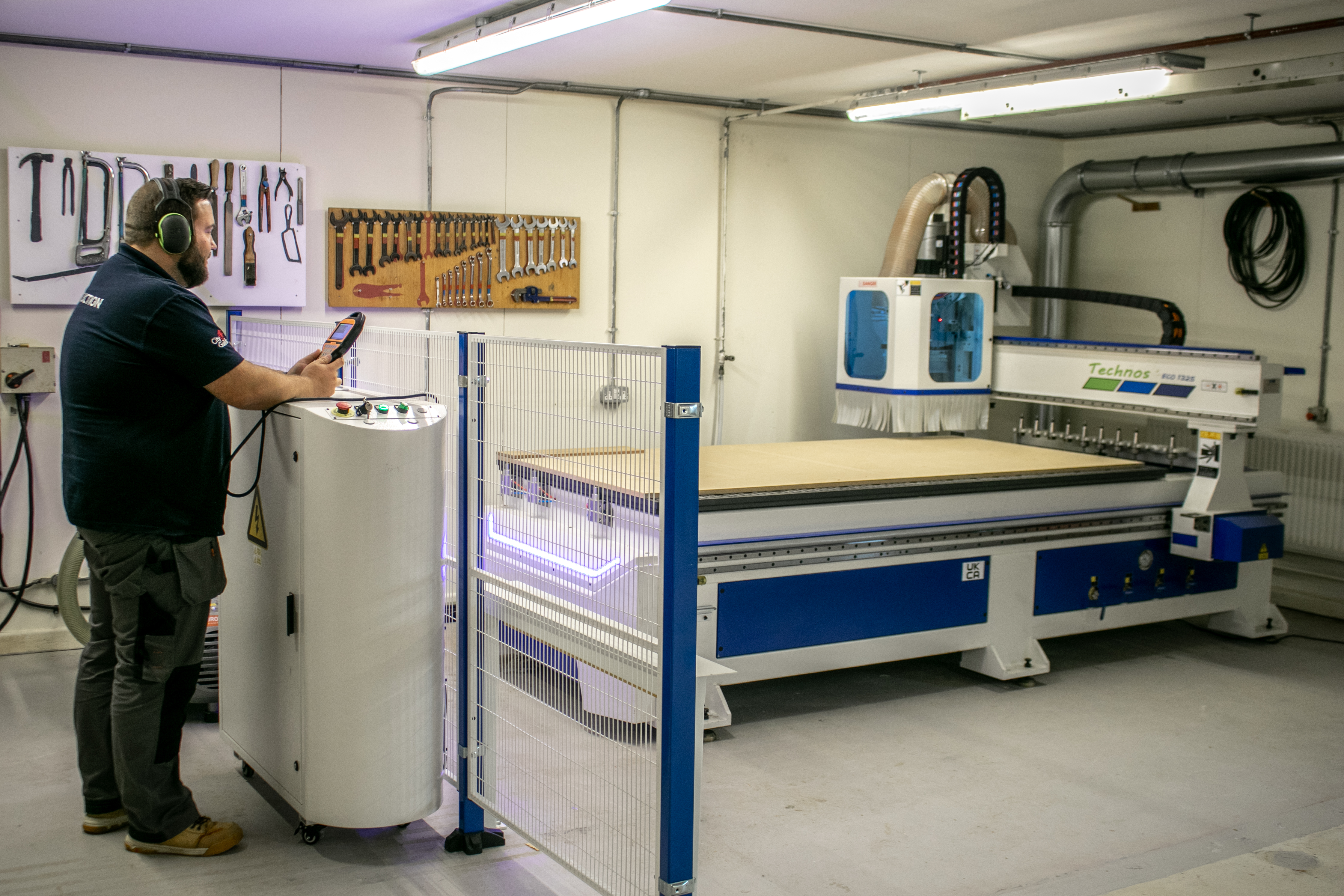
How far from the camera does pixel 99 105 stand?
4738mm

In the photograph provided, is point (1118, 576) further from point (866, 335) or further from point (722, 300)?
point (722, 300)

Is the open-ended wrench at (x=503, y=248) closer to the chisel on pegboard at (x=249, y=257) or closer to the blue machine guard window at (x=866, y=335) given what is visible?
the chisel on pegboard at (x=249, y=257)

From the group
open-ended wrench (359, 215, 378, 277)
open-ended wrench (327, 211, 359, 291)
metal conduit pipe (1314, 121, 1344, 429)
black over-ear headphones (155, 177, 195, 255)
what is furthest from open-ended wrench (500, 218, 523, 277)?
metal conduit pipe (1314, 121, 1344, 429)

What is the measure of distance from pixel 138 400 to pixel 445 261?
2749 millimetres

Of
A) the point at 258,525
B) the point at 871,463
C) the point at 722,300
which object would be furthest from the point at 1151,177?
the point at 258,525

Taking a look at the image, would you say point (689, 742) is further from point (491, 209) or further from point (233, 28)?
point (491, 209)

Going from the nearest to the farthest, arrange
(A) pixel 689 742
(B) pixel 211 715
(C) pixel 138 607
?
Answer: (A) pixel 689 742
(C) pixel 138 607
(B) pixel 211 715

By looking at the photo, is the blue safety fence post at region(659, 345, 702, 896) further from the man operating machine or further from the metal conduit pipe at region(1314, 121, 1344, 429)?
the metal conduit pipe at region(1314, 121, 1344, 429)

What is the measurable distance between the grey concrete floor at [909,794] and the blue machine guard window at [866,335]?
62.0 inches

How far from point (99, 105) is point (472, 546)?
9.97ft

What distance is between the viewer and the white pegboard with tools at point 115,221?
4598 mm

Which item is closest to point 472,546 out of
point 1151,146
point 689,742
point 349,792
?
point 349,792

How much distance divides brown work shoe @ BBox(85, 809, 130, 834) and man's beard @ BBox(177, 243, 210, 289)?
1.44 metres

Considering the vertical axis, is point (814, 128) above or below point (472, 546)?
above
